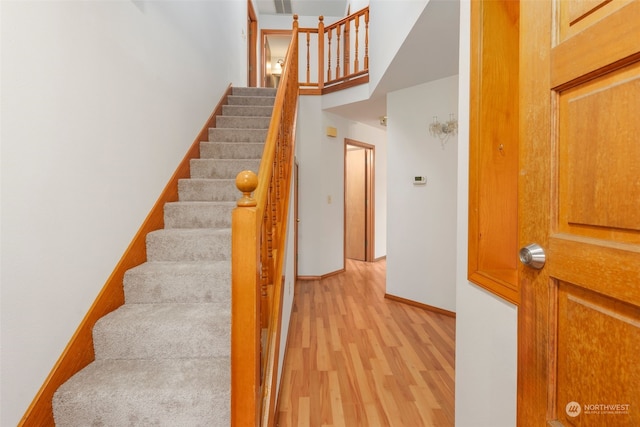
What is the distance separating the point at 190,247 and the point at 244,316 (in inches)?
45.4

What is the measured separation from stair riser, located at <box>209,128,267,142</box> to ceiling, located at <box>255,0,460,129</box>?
1396mm

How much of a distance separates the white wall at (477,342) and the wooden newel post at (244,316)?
2.72 ft

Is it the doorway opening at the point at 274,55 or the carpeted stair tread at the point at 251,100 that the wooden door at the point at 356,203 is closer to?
the carpeted stair tread at the point at 251,100

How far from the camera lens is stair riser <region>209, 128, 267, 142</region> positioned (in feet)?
10.9

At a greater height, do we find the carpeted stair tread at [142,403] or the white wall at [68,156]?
the white wall at [68,156]

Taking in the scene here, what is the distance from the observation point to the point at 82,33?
1562 millimetres

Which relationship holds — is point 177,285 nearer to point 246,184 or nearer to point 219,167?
point 246,184

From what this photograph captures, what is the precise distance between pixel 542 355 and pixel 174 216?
2.26 m

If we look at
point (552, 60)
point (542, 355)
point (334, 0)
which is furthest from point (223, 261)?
point (334, 0)

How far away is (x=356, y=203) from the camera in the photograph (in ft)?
19.2

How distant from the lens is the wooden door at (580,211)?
1.78 ft

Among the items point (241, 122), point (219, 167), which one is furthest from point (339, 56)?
point (219, 167)

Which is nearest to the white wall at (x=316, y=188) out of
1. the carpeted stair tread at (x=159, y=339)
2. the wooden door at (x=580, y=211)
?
the carpeted stair tread at (x=159, y=339)

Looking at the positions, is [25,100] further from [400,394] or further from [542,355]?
[400,394]
